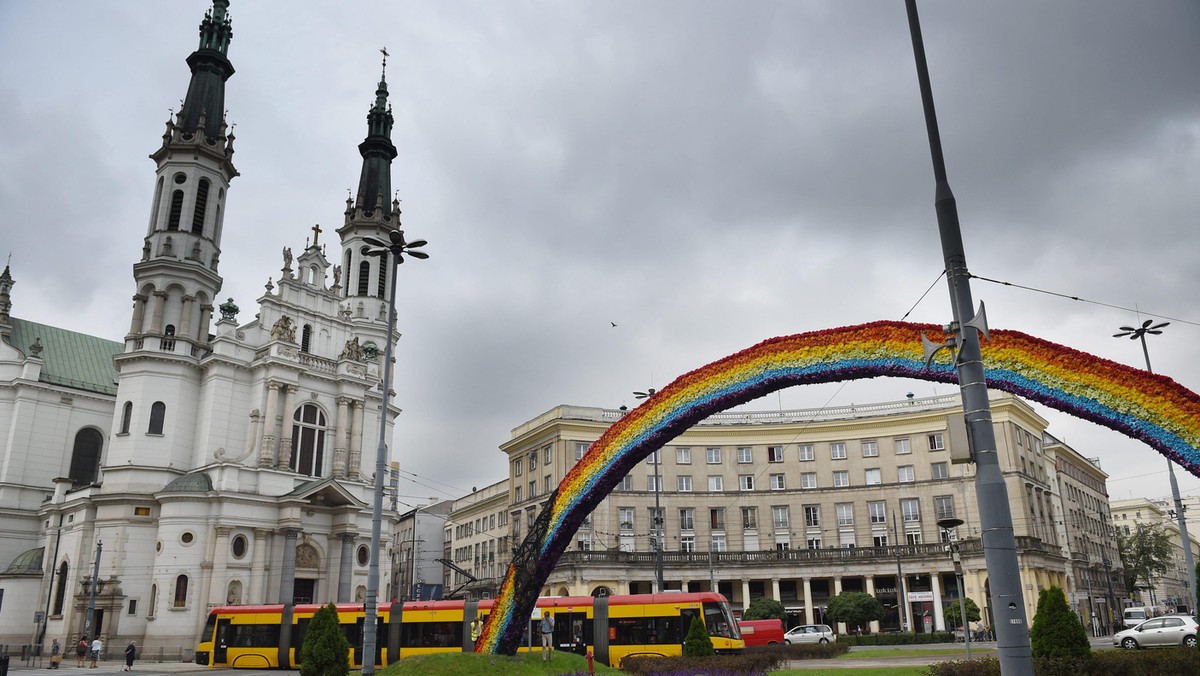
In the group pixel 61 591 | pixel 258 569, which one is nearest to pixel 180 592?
pixel 258 569

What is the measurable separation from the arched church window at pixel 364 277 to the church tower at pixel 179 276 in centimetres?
1154

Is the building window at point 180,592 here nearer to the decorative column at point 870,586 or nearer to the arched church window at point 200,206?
the arched church window at point 200,206

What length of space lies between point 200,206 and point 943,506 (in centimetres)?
6233

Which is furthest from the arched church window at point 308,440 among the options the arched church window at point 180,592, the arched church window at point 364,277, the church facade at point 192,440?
the arched church window at point 364,277

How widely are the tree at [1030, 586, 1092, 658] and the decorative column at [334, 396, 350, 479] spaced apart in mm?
49791

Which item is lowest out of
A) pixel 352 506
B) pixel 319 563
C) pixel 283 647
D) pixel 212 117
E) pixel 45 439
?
pixel 283 647

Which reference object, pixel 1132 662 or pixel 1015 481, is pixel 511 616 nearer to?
pixel 1132 662

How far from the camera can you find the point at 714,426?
229 feet

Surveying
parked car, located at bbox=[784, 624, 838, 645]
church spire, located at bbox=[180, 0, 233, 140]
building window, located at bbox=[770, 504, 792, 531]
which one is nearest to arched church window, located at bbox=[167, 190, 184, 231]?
church spire, located at bbox=[180, 0, 233, 140]

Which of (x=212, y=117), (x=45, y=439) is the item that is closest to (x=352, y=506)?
(x=45, y=439)

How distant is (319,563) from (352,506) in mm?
4538

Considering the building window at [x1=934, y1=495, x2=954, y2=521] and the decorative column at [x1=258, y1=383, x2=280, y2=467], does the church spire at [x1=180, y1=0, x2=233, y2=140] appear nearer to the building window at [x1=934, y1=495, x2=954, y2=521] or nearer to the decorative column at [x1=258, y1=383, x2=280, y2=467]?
the decorative column at [x1=258, y1=383, x2=280, y2=467]

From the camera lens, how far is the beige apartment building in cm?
6338

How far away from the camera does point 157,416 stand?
5569 cm
